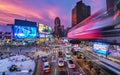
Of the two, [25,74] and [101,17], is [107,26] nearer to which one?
[101,17]

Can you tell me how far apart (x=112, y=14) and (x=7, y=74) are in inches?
618

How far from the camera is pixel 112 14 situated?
9.15 meters

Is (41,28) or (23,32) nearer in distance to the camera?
(23,32)

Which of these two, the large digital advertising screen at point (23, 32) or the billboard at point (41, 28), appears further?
→ the billboard at point (41, 28)

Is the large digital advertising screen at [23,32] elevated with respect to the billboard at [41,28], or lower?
lower

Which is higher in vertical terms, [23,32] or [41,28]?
[41,28]

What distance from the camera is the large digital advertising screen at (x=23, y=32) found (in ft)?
158

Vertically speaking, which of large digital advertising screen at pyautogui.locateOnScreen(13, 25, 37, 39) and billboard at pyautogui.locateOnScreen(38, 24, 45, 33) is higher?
billboard at pyautogui.locateOnScreen(38, 24, 45, 33)

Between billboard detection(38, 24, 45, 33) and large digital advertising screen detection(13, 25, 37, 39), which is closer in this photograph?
large digital advertising screen detection(13, 25, 37, 39)

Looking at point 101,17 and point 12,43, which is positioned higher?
point 101,17

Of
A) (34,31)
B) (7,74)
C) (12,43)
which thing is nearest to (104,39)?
(7,74)

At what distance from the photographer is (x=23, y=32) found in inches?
1999

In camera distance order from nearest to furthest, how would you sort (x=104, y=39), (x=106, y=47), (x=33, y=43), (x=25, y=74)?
(x=104, y=39) → (x=106, y=47) → (x=25, y=74) → (x=33, y=43)

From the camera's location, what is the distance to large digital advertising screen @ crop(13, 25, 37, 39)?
158ft
